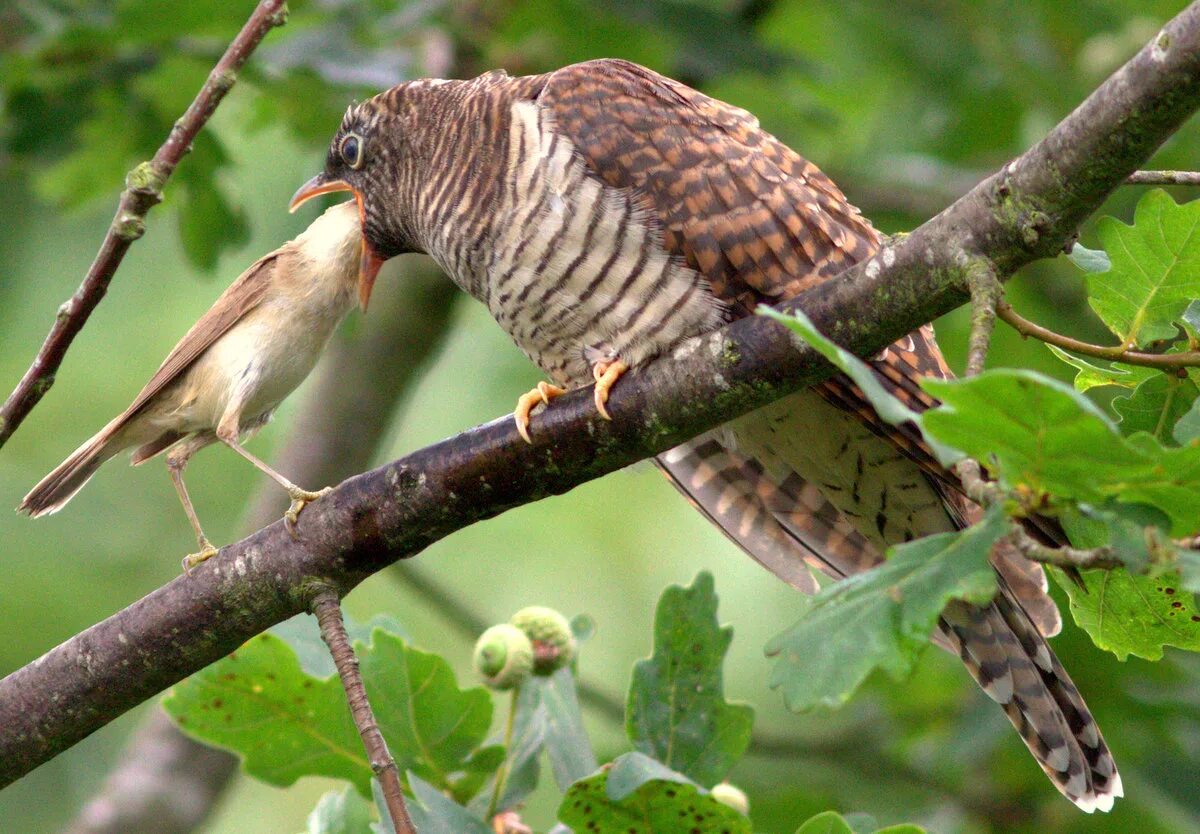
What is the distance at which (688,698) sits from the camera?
2168 mm

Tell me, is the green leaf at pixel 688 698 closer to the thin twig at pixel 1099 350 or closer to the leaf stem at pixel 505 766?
the leaf stem at pixel 505 766

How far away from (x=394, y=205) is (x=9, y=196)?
5.09 feet

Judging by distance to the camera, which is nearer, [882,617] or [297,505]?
[882,617]

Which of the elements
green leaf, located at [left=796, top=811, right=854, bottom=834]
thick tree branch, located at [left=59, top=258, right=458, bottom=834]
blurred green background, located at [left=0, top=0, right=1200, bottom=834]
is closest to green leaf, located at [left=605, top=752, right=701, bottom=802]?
green leaf, located at [left=796, top=811, right=854, bottom=834]

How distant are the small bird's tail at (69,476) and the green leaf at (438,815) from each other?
1298mm

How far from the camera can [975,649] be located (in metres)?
2.69

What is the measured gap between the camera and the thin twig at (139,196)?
6.74 ft

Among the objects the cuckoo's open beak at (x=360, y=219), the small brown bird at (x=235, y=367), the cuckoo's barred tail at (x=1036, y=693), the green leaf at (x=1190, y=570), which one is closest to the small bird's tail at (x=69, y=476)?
the small brown bird at (x=235, y=367)

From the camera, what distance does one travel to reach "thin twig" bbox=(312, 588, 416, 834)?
1806 millimetres

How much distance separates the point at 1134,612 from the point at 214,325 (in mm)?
2001

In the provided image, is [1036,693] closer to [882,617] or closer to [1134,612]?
[1134,612]

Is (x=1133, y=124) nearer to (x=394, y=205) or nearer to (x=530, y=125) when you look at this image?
(x=530, y=125)

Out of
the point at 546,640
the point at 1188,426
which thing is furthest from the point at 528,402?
the point at 1188,426

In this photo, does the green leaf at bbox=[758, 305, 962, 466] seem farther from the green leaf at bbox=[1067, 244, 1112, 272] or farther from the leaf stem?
the leaf stem
